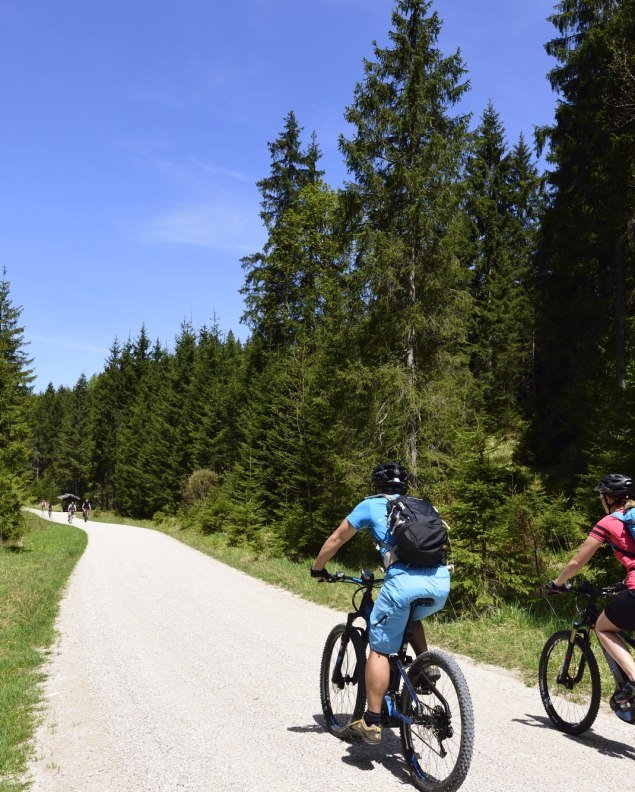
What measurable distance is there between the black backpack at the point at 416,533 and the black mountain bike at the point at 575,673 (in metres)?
1.70

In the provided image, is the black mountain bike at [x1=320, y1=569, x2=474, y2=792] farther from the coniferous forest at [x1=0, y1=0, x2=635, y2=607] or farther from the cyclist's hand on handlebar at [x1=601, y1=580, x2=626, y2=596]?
the coniferous forest at [x1=0, y1=0, x2=635, y2=607]

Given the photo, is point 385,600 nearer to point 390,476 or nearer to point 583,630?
point 390,476

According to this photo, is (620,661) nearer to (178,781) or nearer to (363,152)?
(178,781)

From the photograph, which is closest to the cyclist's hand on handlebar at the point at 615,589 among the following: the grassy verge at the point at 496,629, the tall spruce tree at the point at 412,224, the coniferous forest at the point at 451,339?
the grassy verge at the point at 496,629

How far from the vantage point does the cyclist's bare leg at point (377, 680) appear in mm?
4051

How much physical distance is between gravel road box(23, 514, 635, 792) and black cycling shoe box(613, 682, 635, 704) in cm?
41

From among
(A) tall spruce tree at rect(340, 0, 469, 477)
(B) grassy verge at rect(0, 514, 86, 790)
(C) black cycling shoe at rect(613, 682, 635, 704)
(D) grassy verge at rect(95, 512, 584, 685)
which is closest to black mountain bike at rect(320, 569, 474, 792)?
(C) black cycling shoe at rect(613, 682, 635, 704)

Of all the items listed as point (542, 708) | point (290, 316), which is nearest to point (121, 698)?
point (542, 708)

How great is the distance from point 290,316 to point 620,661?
1184 inches

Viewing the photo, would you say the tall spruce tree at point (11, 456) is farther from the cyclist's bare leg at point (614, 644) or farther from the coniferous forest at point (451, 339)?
the cyclist's bare leg at point (614, 644)

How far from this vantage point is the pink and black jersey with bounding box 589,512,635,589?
4.42m

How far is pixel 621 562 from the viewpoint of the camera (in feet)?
14.7

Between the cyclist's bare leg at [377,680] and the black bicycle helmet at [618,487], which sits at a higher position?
the black bicycle helmet at [618,487]

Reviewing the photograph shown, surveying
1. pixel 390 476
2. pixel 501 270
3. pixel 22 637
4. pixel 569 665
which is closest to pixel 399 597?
pixel 390 476
